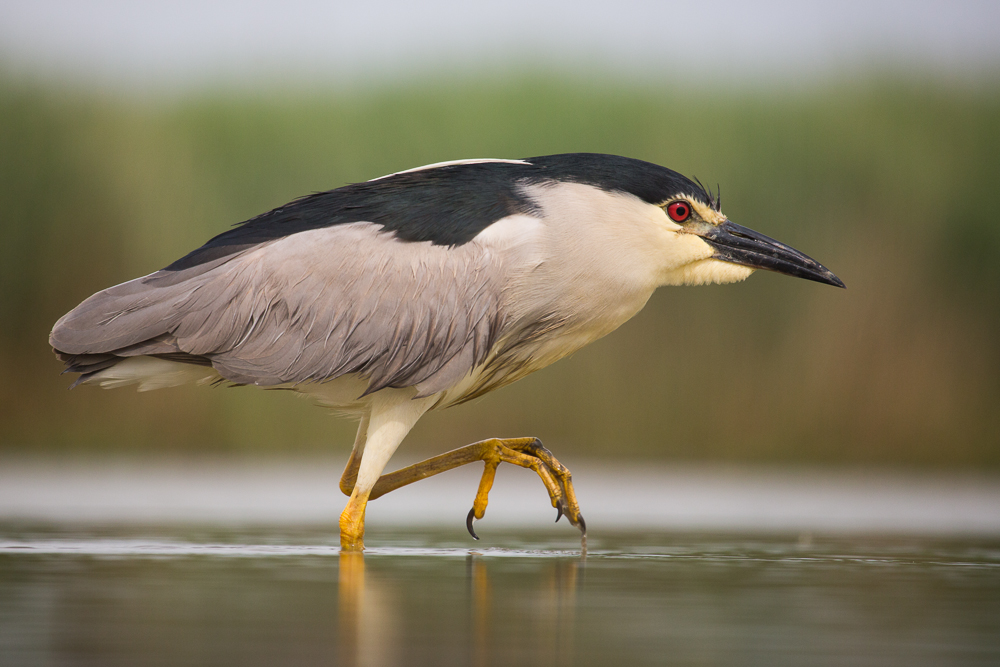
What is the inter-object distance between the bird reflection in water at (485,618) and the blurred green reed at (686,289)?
596 centimetres

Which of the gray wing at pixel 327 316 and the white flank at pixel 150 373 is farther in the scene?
the white flank at pixel 150 373

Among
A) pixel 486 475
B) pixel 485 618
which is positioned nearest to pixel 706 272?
pixel 486 475

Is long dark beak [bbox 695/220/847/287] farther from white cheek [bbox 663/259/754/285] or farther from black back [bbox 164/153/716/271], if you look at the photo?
black back [bbox 164/153/716/271]

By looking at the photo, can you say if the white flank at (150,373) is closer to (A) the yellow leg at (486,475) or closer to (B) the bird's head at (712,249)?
(A) the yellow leg at (486,475)

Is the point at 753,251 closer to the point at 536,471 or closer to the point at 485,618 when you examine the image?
the point at 536,471

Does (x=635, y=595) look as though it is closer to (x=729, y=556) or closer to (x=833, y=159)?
(x=729, y=556)

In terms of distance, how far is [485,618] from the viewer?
314 cm

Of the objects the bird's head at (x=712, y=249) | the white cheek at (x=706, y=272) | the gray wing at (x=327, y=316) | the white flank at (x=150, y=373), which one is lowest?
the white flank at (x=150, y=373)

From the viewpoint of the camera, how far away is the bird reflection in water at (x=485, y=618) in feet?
8.67

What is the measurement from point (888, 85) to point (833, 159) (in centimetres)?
133

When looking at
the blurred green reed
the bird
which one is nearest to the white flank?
the bird

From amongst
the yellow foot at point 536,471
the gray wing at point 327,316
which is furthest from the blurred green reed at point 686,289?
the gray wing at point 327,316

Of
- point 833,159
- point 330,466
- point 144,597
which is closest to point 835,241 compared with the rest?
point 833,159

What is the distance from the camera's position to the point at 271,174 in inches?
438
